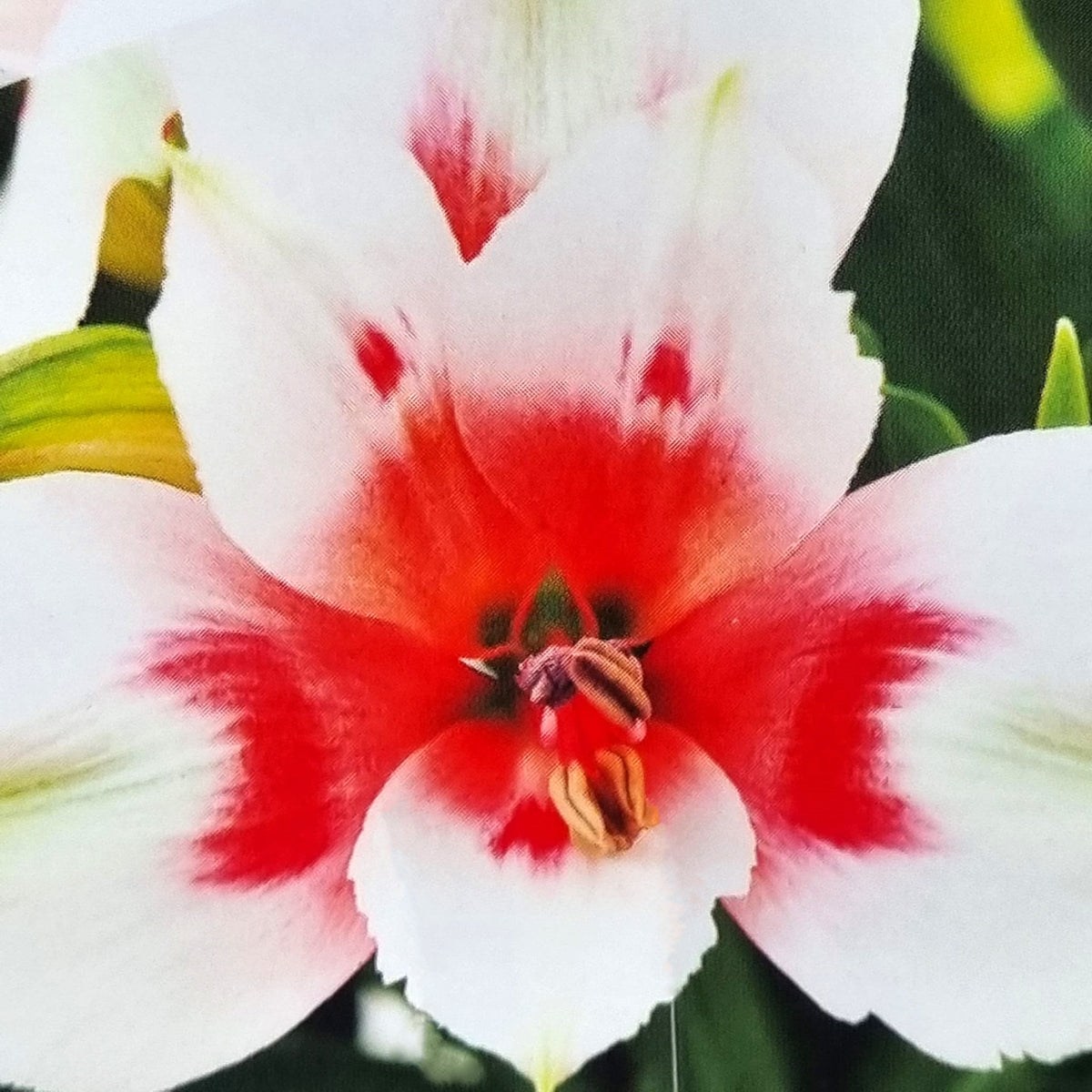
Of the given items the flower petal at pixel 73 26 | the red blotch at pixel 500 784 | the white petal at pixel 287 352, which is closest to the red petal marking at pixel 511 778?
the red blotch at pixel 500 784

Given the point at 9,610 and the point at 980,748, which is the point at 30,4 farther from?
the point at 980,748

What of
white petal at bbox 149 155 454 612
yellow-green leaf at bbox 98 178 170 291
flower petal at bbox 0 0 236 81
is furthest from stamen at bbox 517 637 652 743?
flower petal at bbox 0 0 236 81

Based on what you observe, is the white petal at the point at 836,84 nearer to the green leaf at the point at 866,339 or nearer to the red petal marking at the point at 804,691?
the green leaf at the point at 866,339

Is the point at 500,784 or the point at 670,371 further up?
the point at 670,371

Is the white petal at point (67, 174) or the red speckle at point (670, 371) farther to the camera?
the white petal at point (67, 174)

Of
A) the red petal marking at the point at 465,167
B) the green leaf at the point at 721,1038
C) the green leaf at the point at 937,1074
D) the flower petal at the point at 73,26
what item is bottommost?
the green leaf at the point at 937,1074

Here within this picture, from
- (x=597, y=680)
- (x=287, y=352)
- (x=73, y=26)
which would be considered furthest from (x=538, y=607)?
(x=73, y=26)

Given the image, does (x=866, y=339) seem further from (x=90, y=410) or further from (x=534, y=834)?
(x=90, y=410)
